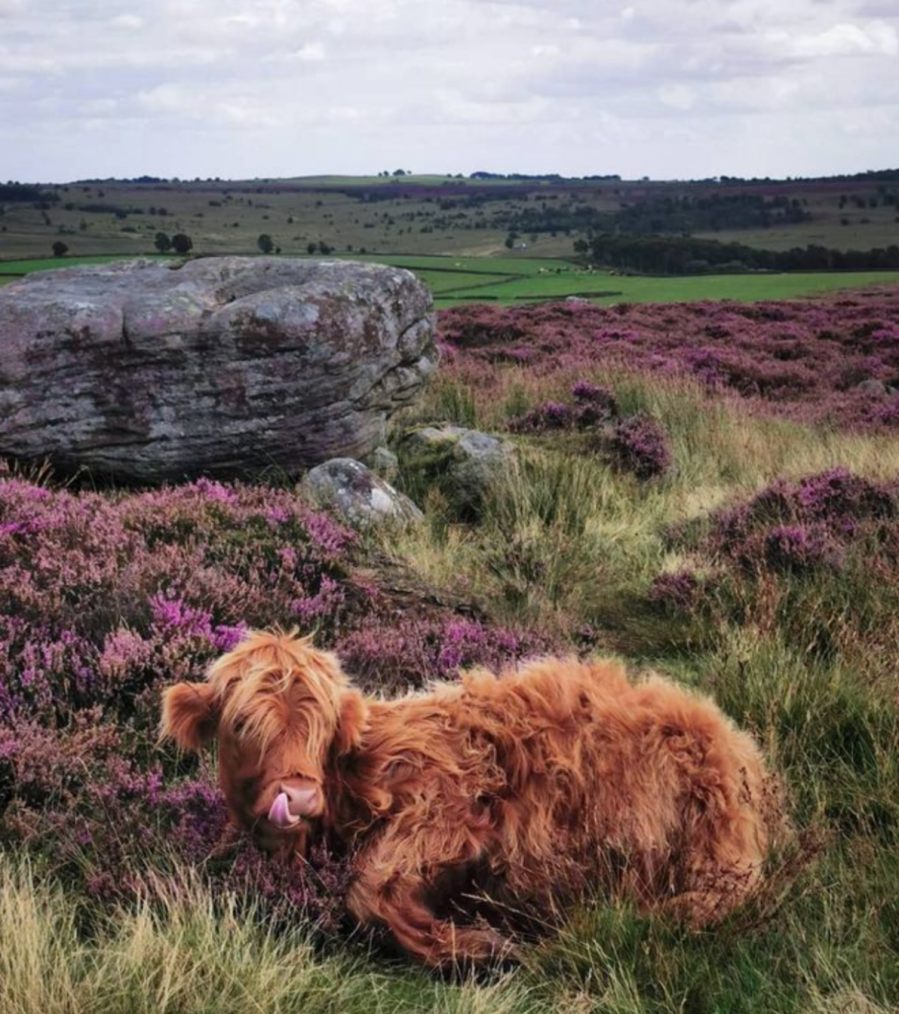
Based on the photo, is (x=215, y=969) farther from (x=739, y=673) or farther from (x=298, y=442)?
(x=298, y=442)

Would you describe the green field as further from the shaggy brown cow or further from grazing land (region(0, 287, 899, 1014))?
the shaggy brown cow

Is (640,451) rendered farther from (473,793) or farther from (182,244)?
(182,244)

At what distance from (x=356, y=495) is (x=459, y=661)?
3273 millimetres

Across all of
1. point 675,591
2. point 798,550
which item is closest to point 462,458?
point 675,591

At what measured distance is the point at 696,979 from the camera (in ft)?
8.76

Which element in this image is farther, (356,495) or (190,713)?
(356,495)

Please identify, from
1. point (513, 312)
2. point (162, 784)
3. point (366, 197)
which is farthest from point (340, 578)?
point (366, 197)

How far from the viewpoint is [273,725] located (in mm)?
2705

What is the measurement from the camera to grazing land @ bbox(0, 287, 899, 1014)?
8.84ft

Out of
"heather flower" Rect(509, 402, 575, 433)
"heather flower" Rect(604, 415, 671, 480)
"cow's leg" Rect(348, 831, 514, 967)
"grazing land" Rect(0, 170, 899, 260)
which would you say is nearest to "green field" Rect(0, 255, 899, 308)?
"grazing land" Rect(0, 170, 899, 260)

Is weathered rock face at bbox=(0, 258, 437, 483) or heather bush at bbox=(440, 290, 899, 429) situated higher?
weathered rock face at bbox=(0, 258, 437, 483)

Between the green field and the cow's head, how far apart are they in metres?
25.8

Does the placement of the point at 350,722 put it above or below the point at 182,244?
below

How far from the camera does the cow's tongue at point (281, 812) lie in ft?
8.73
